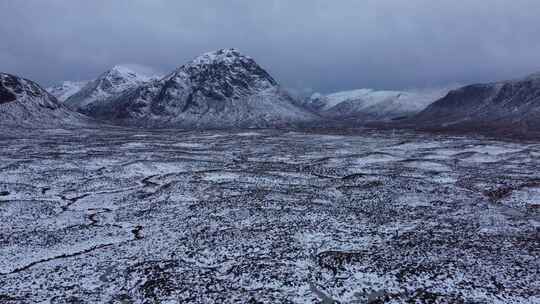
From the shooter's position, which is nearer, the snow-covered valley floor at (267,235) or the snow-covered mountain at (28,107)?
the snow-covered valley floor at (267,235)

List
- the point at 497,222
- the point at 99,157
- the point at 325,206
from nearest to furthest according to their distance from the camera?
the point at 497,222
the point at 325,206
the point at 99,157

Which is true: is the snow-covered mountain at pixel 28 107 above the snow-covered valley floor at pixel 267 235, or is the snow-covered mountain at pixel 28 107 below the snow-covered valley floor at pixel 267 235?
above

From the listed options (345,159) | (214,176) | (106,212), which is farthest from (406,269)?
(345,159)

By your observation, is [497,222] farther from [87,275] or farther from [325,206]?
[87,275]

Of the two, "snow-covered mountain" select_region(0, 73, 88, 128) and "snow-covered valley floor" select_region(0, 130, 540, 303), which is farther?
"snow-covered mountain" select_region(0, 73, 88, 128)

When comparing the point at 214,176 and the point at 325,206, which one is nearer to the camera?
the point at 325,206
